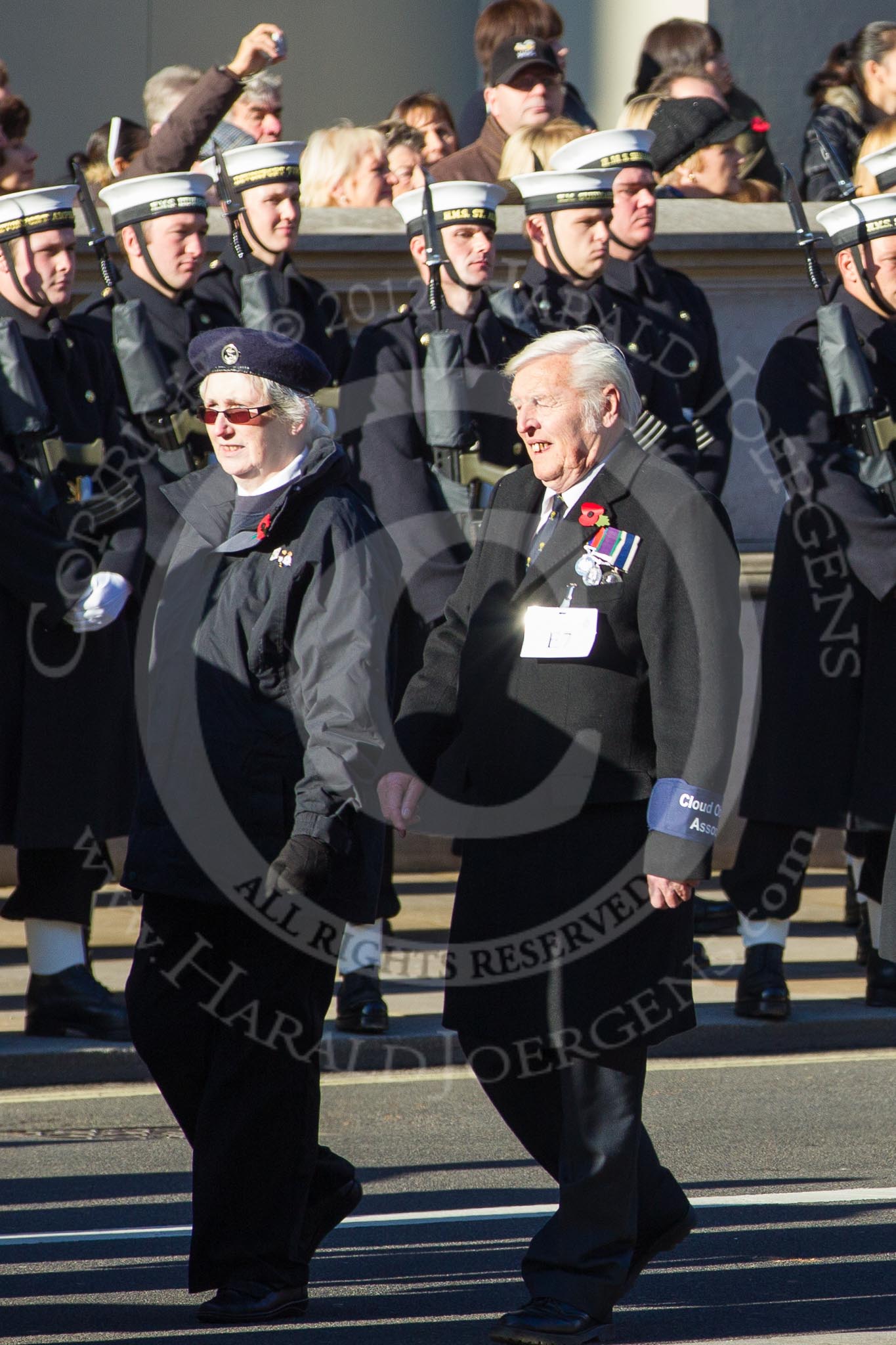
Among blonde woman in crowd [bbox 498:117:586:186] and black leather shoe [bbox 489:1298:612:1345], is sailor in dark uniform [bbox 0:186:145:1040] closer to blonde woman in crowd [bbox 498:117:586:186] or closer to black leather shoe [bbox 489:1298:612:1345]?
blonde woman in crowd [bbox 498:117:586:186]

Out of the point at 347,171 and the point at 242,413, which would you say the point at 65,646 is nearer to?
the point at 242,413

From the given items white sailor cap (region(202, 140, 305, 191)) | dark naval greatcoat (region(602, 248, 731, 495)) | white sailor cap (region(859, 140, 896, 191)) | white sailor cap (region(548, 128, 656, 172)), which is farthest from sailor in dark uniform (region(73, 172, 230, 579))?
white sailor cap (region(859, 140, 896, 191))

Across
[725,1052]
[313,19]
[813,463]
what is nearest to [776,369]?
[813,463]

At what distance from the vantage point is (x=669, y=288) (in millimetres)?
8617

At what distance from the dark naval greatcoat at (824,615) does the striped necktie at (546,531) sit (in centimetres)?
293

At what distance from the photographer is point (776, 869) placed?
781 centimetres

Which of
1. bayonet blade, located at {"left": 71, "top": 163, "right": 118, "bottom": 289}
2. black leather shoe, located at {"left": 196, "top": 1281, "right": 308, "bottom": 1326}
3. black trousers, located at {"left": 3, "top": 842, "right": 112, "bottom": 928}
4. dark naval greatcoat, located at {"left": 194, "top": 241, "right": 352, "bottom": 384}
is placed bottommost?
black leather shoe, located at {"left": 196, "top": 1281, "right": 308, "bottom": 1326}

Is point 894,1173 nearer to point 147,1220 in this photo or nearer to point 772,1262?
point 772,1262

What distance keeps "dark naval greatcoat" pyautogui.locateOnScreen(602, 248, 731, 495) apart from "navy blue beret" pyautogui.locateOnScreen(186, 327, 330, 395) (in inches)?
138

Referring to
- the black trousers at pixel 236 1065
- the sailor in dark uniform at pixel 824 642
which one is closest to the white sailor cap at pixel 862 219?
the sailor in dark uniform at pixel 824 642

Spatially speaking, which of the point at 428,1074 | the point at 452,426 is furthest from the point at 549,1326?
the point at 452,426

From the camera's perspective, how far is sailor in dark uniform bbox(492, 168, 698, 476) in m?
8.16

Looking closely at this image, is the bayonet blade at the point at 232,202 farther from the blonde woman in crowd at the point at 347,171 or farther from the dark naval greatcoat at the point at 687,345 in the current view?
the blonde woman in crowd at the point at 347,171

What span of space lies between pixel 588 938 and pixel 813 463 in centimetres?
332
